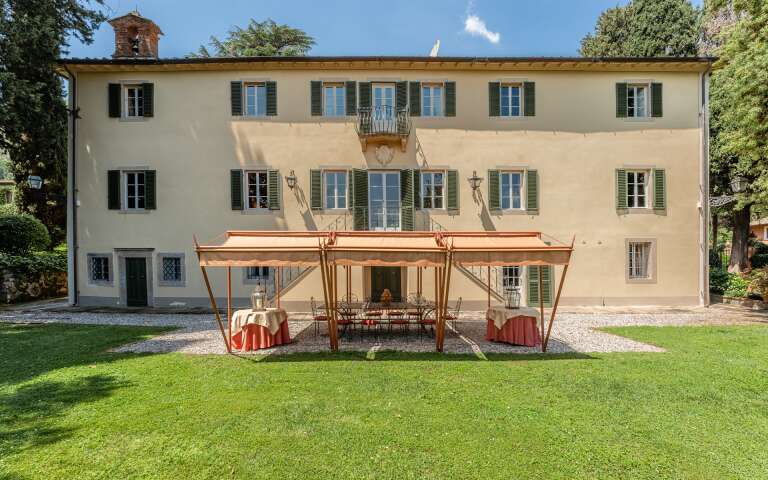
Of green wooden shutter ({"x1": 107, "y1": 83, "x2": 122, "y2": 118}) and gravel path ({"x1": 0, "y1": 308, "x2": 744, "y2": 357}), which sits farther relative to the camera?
green wooden shutter ({"x1": 107, "y1": 83, "x2": 122, "y2": 118})

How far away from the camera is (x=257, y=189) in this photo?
1498 cm

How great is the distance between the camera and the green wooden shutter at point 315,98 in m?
14.8

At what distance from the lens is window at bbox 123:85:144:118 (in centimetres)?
1520

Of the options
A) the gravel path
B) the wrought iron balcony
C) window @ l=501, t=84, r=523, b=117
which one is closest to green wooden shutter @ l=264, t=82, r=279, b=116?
the wrought iron balcony

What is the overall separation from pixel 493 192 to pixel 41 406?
13.9 metres

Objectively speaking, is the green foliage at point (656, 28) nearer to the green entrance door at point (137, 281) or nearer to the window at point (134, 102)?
the window at point (134, 102)

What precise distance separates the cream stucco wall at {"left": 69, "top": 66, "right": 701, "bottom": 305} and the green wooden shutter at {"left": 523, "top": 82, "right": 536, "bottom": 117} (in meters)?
0.22

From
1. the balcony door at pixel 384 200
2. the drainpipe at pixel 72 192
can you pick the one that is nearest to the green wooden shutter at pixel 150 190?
the drainpipe at pixel 72 192

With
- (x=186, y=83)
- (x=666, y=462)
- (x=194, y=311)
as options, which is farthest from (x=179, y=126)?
(x=666, y=462)

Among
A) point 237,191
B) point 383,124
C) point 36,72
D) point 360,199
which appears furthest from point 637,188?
point 36,72

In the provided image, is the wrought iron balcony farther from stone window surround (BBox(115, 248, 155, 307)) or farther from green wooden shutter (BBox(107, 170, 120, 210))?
green wooden shutter (BBox(107, 170, 120, 210))

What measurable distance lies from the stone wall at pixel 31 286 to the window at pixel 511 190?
20683 mm

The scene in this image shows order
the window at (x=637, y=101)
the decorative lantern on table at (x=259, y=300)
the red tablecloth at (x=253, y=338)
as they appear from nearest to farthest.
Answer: the red tablecloth at (x=253, y=338) → the decorative lantern on table at (x=259, y=300) → the window at (x=637, y=101)
